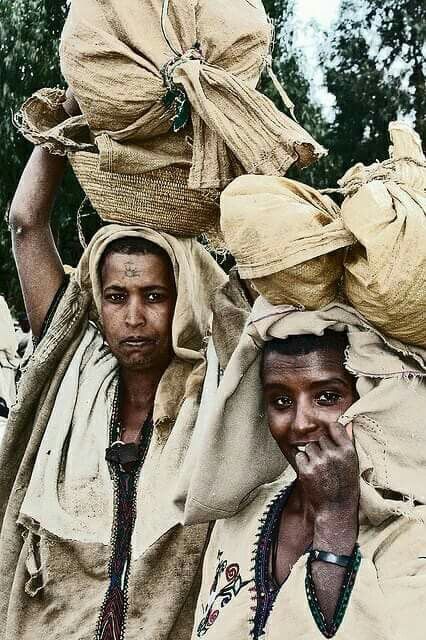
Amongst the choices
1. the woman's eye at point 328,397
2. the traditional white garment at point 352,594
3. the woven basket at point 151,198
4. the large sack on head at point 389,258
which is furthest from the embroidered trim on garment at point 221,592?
the woven basket at point 151,198

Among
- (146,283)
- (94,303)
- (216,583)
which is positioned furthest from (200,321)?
(216,583)

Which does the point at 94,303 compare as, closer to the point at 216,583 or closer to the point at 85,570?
the point at 85,570

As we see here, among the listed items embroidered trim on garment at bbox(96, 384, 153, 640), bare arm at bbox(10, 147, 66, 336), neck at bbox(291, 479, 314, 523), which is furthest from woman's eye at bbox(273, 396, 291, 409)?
bare arm at bbox(10, 147, 66, 336)

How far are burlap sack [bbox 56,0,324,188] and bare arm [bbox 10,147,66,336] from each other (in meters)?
0.53

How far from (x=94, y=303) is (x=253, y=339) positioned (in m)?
1.32

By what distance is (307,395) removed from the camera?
2.51m

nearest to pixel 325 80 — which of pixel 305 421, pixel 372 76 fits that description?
pixel 372 76

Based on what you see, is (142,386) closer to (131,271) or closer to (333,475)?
(131,271)

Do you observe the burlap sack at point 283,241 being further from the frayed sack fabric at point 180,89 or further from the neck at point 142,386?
the neck at point 142,386

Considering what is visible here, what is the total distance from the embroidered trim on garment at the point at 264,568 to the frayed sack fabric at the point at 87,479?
1.92 feet

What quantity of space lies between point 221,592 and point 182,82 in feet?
4.82

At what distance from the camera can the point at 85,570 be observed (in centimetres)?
345

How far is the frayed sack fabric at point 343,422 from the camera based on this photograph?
2332 mm

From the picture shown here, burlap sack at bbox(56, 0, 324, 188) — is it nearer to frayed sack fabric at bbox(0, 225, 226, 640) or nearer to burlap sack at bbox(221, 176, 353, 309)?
frayed sack fabric at bbox(0, 225, 226, 640)
